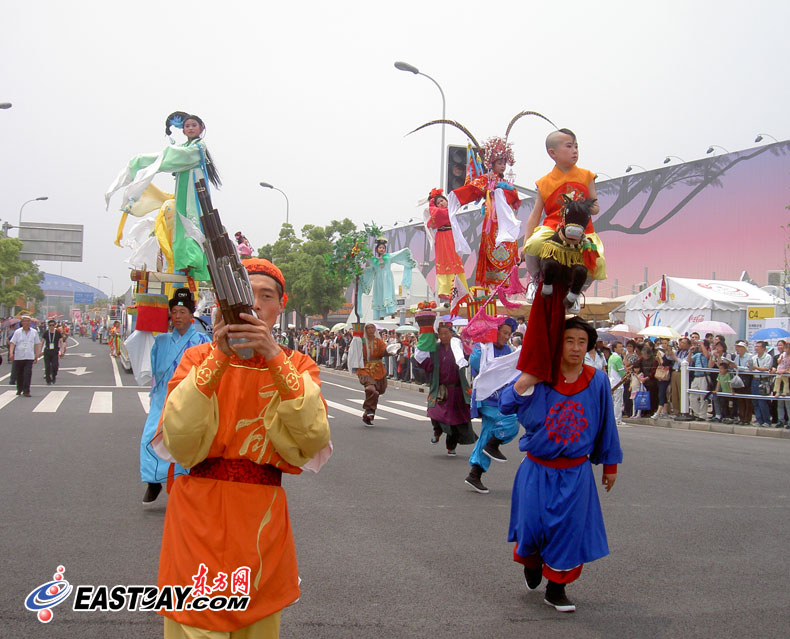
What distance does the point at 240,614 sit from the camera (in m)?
2.59

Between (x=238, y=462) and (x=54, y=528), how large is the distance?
13.5 ft

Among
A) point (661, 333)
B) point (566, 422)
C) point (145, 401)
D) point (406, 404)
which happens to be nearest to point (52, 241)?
point (145, 401)

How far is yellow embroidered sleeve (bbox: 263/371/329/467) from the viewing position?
8.63 feet

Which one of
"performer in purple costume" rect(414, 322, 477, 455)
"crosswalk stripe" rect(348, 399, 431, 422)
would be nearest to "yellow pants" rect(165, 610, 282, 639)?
"performer in purple costume" rect(414, 322, 477, 455)

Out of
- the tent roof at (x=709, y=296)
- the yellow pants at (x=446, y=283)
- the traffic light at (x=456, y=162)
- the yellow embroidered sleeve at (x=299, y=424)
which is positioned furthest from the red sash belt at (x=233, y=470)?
the tent roof at (x=709, y=296)

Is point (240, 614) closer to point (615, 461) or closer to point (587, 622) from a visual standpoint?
point (587, 622)

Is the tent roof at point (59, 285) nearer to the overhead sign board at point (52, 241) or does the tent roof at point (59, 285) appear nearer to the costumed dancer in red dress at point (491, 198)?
the overhead sign board at point (52, 241)

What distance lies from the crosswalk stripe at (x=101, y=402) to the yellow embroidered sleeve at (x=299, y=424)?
1286cm

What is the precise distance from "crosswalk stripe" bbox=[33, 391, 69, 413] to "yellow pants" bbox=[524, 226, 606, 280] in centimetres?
1193

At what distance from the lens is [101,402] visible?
16219 mm

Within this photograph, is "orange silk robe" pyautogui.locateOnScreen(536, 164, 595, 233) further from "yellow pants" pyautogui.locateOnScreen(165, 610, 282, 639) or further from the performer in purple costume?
the performer in purple costume

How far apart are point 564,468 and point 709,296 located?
17.1 metres

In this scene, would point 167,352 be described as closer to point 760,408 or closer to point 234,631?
point 234,631

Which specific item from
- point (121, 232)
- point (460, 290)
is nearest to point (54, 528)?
point (121, 232)
